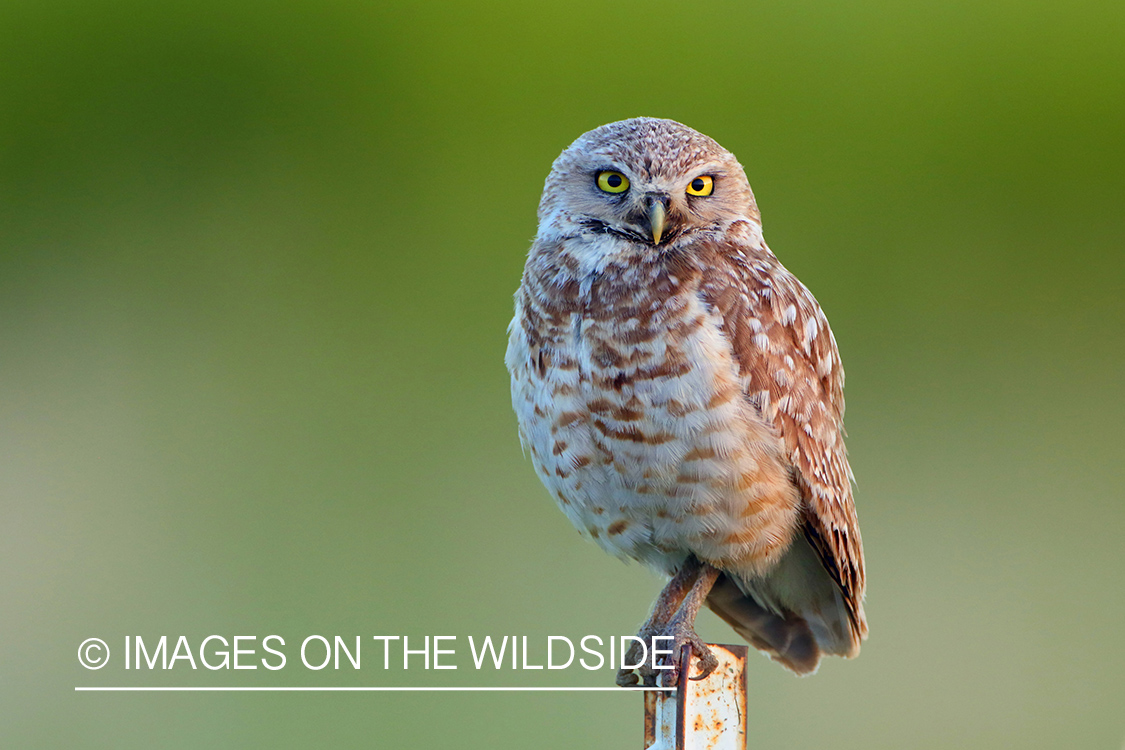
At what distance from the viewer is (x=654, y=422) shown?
1533mm

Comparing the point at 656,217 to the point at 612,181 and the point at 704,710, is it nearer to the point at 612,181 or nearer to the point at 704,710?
the point at 612,181

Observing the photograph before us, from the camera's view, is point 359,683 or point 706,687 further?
point 359,683

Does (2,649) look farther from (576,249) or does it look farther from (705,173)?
(705,173)

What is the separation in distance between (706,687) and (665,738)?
9 centimetres

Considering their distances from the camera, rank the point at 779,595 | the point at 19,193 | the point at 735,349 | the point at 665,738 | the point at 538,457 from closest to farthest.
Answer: the point at 665,738
the point at 735,349
the point at 538,457
the point at 779,595
the point at 19,193

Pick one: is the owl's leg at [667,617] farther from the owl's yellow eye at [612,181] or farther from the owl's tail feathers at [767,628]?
the owl's yellow eye at [612,181]

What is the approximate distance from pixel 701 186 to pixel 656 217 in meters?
0.14

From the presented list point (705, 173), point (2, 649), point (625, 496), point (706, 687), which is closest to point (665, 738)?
point (706, 687)

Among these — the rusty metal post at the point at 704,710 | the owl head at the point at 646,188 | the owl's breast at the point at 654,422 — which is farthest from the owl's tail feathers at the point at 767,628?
the owl head at the point at 646,188

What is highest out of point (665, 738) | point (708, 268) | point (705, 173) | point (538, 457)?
point (705, 173)

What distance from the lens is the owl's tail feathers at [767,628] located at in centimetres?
194

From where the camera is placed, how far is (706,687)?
1420 mm

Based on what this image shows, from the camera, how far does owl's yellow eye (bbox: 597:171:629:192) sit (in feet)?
5.43

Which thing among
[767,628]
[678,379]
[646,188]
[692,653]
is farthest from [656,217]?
[767,628]
